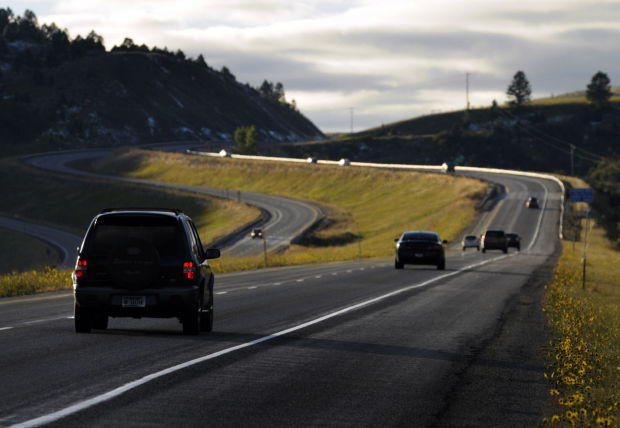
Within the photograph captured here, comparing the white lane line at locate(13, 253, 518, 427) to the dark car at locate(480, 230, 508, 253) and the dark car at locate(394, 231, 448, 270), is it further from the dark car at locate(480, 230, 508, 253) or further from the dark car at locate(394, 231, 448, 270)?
the dark car at locate(480, 230, 508, 253)

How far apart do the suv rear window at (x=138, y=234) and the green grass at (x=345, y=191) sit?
3278 centimetres

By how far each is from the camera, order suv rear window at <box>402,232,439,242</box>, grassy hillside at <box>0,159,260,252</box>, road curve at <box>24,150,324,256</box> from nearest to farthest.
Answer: suv rear window at <box>402,232,439,242</box> → road curve at <box>24,150,324,256</box> → grassy hillside at <box>0,159,260,252</box>

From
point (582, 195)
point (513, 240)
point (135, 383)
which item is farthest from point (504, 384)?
point (513, 240)

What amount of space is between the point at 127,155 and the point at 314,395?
167 metres

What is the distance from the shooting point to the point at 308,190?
136500mm

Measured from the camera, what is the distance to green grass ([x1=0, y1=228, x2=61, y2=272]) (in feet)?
269

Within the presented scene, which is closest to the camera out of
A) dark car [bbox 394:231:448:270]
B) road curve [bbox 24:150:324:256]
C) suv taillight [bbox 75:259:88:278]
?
suv taillight [bbox 75:259:88:278]

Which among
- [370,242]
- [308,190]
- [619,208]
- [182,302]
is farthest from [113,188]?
[182,302]

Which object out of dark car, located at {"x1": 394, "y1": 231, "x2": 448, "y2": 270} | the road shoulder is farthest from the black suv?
dark car, located at {"x1": 394, "y1": 231, "x2": 448, "y2": 270}

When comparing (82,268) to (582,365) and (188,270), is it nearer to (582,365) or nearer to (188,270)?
(188,270)

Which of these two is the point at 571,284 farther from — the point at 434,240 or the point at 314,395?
the point at 314,395

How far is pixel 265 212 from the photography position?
113188 millimetres

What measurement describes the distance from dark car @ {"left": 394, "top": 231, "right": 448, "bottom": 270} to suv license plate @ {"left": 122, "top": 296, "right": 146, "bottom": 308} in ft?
80.8

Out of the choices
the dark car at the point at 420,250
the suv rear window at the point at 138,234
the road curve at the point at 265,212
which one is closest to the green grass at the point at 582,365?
the suv rear window at the point at 138,234
